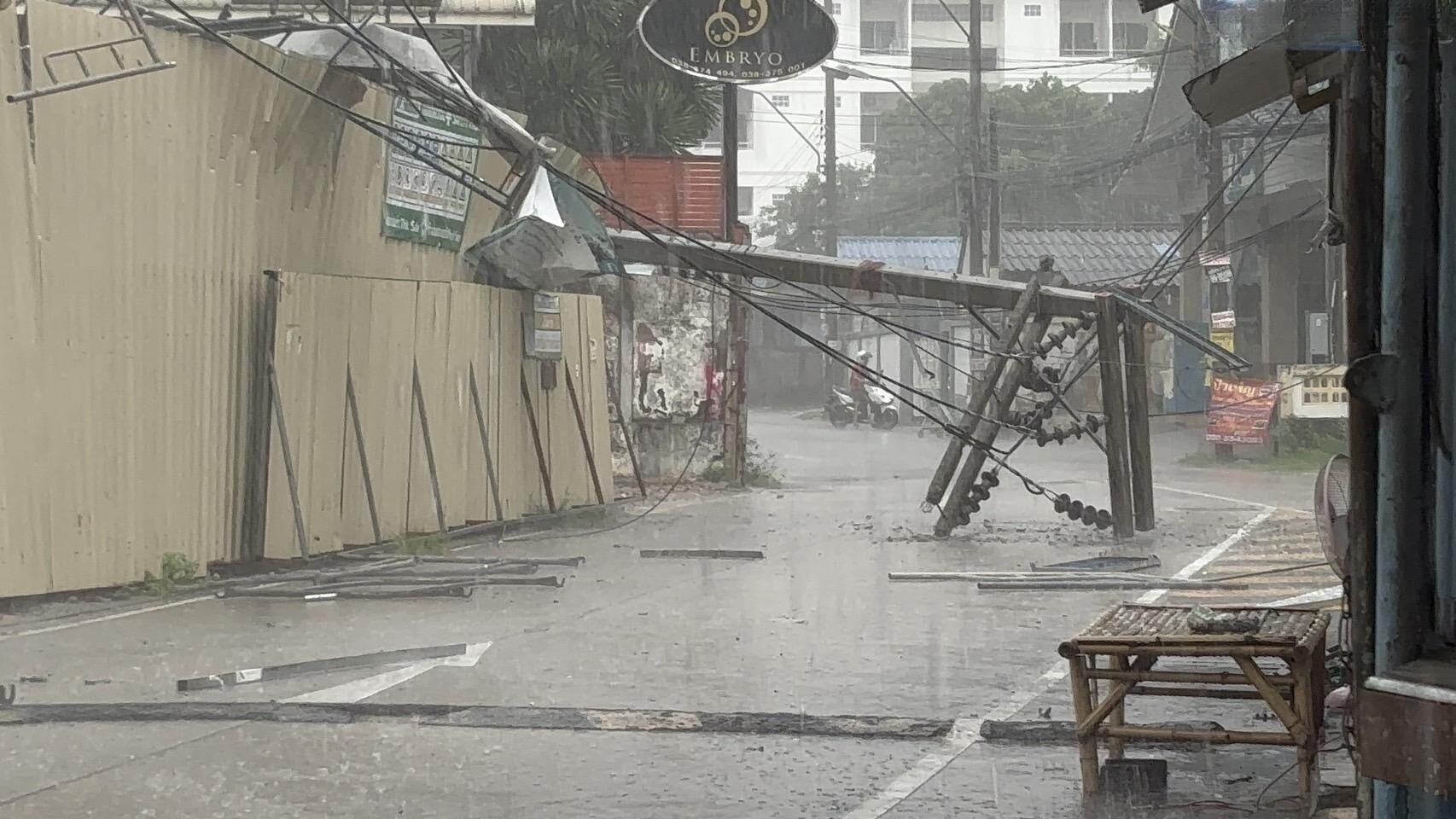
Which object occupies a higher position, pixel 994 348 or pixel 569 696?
pixel 994 348

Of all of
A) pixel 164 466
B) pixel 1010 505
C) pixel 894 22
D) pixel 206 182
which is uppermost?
pixel 894 22

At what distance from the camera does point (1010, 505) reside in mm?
20000

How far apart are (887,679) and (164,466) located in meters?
5.71

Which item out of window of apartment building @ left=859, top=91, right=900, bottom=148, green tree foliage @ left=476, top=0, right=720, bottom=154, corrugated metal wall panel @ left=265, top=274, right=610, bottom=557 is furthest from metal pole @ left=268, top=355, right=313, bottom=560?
window of apartment building @ left=859, top=91, right=900, bottom=148

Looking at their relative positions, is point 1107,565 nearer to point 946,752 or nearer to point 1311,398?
point 946,752

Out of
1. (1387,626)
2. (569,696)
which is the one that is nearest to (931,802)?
(569,696)

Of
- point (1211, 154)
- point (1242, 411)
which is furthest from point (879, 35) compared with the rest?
point (1242, 411)

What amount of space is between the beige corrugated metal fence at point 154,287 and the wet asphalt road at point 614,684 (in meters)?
0.88

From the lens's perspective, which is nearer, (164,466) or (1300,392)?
(164,466)

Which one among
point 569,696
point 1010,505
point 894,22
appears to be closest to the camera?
point 569,696

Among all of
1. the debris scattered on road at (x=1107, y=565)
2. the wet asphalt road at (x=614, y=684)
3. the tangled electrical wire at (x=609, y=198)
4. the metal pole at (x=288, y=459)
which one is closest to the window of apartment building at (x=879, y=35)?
the tangled electrical wire at (x=609, y=198)

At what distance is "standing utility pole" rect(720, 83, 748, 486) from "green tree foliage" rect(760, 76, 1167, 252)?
22107 millimetres

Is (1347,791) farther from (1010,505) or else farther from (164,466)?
(1010,505)

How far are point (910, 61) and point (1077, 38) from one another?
9026mm
